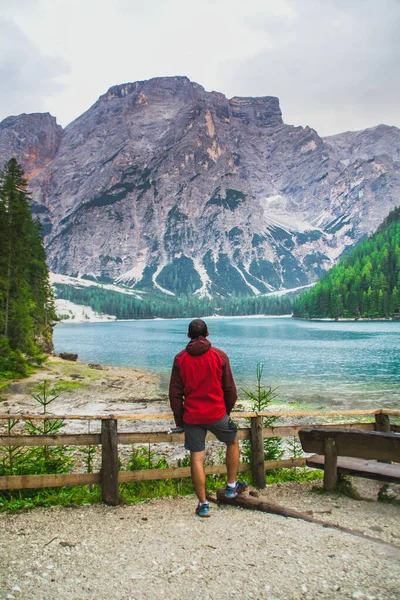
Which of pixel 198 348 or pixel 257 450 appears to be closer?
pixel 198 348

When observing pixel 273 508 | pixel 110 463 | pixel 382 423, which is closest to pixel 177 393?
pixel 110 463

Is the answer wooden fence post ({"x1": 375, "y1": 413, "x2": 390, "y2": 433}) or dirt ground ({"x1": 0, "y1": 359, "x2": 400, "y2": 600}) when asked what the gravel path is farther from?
wooden fence post ({"x1": 375, "y1": 413, "x2": 390, "y2": 433})

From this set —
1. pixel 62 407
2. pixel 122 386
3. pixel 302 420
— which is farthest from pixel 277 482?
pixel 122 386

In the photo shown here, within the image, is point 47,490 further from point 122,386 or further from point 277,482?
point 122,386

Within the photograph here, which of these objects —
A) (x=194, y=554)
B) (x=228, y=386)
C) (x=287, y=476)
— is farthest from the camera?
(x=287, y=476)

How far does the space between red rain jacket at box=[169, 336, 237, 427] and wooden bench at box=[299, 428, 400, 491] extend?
229cm

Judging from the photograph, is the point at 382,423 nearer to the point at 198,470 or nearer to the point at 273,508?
the point at 273,508

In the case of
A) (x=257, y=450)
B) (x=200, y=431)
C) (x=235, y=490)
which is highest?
(x=200, y=431)

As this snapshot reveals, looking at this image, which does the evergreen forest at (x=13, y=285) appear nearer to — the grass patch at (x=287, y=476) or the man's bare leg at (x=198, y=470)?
the grass patch at (x=287, y=476)

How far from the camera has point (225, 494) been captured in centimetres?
795

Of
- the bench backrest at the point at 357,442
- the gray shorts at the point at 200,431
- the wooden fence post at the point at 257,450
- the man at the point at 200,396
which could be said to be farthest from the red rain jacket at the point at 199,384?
the bench backrest at the point at 357,442

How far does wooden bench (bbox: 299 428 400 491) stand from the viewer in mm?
7605

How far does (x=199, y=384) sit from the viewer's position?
287 inches

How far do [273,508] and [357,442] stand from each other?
1.99 m
